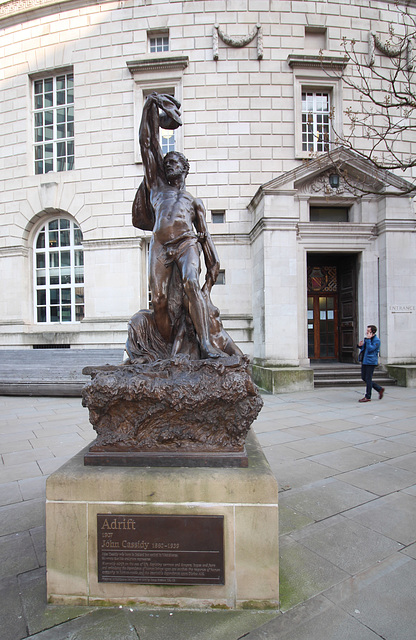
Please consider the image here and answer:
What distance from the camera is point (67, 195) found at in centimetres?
1430

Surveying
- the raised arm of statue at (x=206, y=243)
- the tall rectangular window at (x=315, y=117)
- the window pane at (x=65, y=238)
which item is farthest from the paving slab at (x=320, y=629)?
the window pane at (x=65, y=238)

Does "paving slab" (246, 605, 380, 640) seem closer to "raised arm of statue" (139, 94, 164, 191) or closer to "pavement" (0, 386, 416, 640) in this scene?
"pavement" (0, 386, 416, 640)

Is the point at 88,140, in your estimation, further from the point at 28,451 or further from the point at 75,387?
the point at 28,451

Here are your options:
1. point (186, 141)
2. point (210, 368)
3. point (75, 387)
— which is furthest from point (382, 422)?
point (186, 141)

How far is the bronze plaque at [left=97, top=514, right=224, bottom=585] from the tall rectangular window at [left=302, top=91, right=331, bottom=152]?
1457cm

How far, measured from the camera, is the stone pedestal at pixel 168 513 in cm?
229

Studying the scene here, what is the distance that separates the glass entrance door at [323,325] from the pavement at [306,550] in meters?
8.13

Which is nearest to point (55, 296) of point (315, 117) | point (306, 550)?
point (315, 117)

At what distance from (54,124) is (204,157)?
6610mm

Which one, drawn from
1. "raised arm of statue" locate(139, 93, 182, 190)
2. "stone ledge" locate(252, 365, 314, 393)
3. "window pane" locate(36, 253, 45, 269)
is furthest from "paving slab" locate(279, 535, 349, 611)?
"window pane" locate(36, 253, 45, 269)

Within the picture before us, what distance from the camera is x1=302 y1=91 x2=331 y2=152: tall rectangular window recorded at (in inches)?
554

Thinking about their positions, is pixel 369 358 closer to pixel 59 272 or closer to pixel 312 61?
pixel 312 61

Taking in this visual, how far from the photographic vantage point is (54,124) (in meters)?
15.0

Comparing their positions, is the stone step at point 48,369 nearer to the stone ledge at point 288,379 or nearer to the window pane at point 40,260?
the window pane at point 40,260
